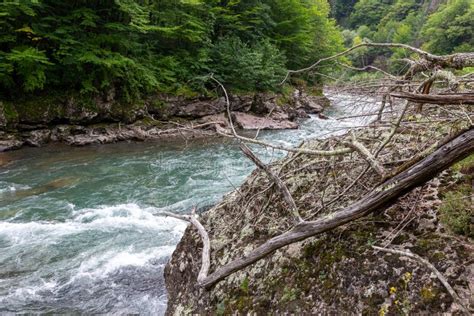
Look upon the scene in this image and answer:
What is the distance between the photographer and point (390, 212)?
226 centimetres

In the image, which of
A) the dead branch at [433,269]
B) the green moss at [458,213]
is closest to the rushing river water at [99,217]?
the green moss at [458,213]

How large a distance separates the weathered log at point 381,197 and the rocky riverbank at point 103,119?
8280 mm

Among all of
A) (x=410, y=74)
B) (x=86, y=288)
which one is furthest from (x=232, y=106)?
(x=410, y=74)

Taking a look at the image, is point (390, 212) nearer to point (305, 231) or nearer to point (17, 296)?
point (305, 231)

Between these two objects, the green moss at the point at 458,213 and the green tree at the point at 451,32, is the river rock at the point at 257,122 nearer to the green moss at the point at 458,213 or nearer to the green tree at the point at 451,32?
the green moss at the point at 458,213

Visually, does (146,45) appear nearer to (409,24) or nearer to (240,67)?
(240,67)

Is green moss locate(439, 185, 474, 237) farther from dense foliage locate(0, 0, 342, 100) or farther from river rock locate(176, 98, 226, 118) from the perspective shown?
river rock locate(176, 98, 226, 118)

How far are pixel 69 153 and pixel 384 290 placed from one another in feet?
38.1

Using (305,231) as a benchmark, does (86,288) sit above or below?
below

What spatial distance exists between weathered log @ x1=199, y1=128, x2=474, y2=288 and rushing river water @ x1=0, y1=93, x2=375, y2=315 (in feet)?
2.83

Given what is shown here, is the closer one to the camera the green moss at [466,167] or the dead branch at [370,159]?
the dead branch at [370,159]

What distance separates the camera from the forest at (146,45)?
12422 millimetres

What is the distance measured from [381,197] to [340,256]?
0.46 m

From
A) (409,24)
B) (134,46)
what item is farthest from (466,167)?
(409,24)
